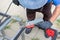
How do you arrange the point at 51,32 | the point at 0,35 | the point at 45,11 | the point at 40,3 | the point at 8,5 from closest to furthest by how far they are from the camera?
the point at 51,32 < the point at 40,3 < the point at 0,35 < the point at 45,11 < the point at 8,5


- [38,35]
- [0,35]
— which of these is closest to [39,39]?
[38,35]

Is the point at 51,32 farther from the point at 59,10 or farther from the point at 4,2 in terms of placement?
the point at 4,2

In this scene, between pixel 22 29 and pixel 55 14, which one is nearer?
pixel 22 29

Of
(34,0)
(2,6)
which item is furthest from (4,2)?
(34,0)

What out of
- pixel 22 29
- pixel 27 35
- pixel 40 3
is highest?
pixel 40 3

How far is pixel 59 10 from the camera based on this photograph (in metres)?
1.66

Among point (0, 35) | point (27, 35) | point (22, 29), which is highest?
point (22, 29)

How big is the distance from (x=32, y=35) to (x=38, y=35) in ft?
0.28

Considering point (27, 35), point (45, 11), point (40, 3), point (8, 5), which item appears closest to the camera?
Answer: point (40, 3)

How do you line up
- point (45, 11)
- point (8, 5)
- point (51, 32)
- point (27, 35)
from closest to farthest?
point (51, 32) → point (45, 11) → point (27, 35) → point (8, 5)

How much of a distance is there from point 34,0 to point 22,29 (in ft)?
1.04

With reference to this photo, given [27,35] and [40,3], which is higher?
[40,3]

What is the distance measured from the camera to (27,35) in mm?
2361

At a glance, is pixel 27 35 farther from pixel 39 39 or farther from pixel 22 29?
pixel 22 29
